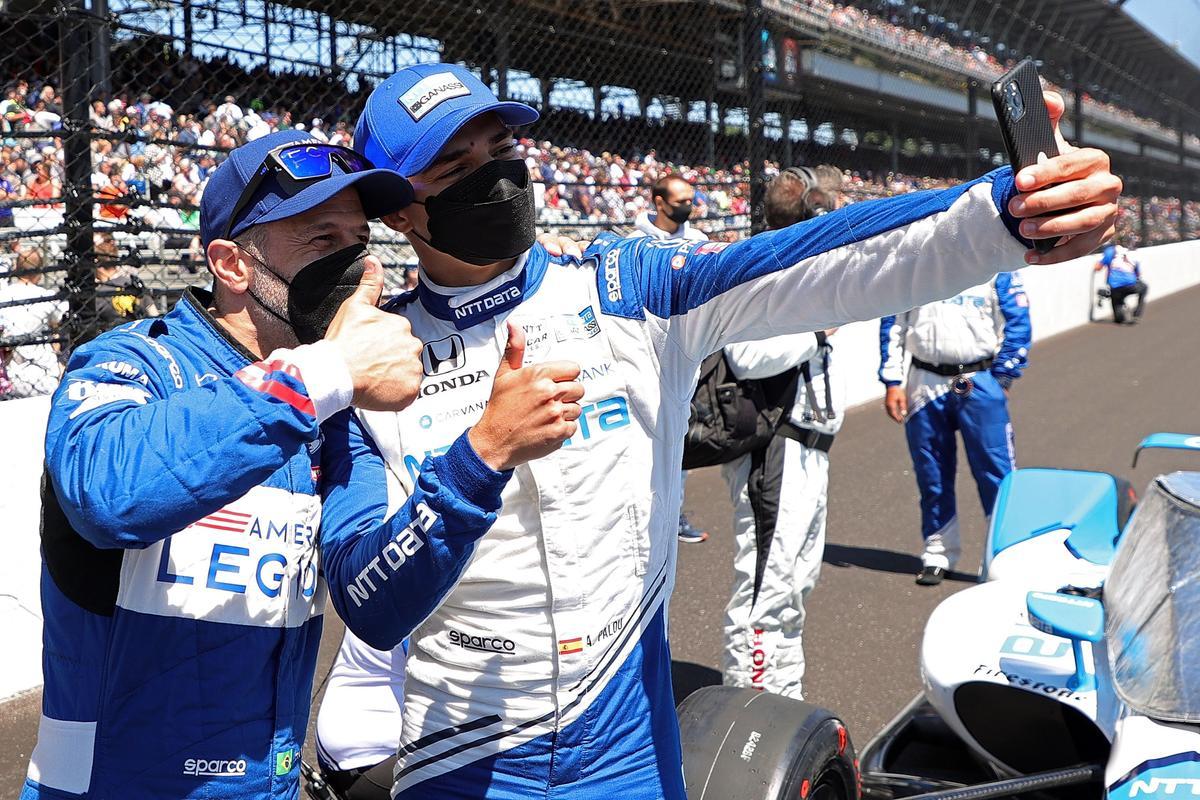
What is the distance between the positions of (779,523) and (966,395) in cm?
231

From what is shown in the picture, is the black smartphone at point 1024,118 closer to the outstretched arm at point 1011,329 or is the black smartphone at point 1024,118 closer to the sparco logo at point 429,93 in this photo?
the sparco logo at point 429,93

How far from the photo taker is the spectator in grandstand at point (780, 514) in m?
3.72

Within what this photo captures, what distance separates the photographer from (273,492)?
1597 millimetres

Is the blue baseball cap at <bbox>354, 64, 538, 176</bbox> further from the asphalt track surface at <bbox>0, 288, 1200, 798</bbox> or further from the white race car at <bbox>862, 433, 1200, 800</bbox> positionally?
the asphalt track surface at <bbox>0, 288, 1200, 798</bbox>

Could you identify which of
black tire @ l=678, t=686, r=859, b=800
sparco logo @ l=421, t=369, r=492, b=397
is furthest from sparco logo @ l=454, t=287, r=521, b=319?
black tire @ l=678, t=686, r=859, b=800

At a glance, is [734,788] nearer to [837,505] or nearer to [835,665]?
[835,665]

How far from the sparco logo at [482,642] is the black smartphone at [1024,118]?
0.97m

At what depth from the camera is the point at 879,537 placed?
6.29 metres

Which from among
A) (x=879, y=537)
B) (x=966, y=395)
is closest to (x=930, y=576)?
(x=879, y=537)

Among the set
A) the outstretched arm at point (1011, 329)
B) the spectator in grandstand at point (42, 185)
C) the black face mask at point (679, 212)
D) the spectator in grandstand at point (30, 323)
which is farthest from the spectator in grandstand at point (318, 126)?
the outstretched arm at point (1011, 329)

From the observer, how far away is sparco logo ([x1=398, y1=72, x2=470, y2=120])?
1.79 meters

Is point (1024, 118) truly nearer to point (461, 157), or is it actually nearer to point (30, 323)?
point (461, 157)

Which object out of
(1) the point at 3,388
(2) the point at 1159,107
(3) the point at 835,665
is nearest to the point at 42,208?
(1) the point at 3,388

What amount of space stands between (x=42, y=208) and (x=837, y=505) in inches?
185
